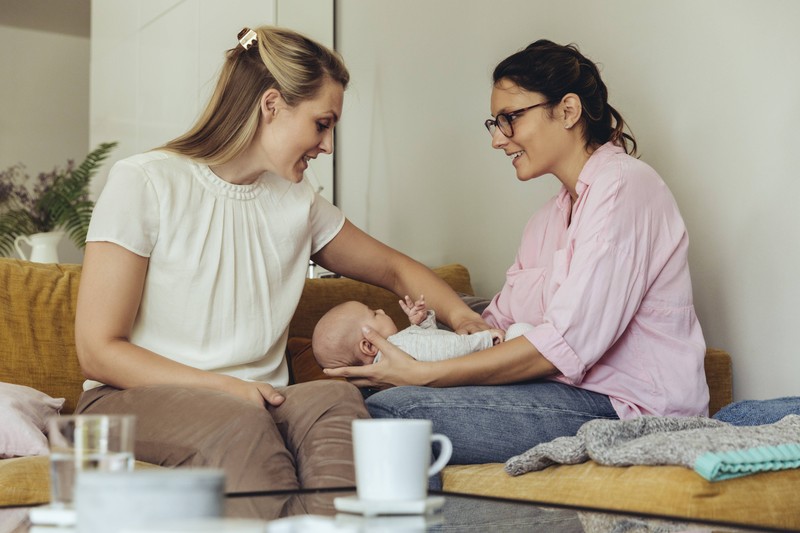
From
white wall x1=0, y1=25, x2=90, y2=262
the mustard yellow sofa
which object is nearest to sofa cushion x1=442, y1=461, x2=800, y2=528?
the mustard yellow sofa

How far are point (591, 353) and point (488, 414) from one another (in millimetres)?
250

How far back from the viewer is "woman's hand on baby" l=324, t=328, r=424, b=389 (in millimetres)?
1959

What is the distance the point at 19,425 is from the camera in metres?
1.88

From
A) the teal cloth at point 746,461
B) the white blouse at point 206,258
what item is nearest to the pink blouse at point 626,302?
the teal cloth at point 746,461

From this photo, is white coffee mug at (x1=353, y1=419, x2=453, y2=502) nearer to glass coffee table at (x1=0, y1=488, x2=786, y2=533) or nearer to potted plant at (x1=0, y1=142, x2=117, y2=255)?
glass coffee table at (x1=0, y1=488, x2=786, y2=533)

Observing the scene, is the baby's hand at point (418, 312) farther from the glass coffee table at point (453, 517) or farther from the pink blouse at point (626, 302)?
the glass coffee table at point (453, 517)

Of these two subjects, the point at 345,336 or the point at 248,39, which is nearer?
the point at 248,39

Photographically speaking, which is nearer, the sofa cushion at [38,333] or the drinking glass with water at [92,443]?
the drinking glass with water at [92,443]

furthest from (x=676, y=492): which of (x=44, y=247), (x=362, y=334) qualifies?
(x=44, y=247)

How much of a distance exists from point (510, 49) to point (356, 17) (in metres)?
1.04

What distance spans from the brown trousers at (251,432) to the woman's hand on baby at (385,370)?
0.72 ft

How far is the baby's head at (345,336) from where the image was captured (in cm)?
228

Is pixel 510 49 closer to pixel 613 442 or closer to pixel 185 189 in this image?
pixel 185 189

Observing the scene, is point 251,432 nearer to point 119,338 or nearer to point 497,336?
point 119,338
